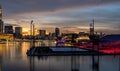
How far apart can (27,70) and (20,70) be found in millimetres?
649

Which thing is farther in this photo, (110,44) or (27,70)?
(110,44)

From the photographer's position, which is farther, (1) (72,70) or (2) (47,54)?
(2) (47,54)

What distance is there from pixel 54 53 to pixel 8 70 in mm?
27455

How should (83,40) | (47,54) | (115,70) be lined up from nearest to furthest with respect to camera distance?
(115,70) < (47,54) < (83,40)

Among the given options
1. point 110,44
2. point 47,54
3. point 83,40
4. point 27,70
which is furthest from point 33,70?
point 83,40

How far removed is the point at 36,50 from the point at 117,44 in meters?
28.1

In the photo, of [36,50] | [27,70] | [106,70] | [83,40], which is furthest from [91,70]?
[83,40]

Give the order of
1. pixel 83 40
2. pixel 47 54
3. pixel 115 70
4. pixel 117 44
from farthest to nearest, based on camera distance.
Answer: pixel 83 40 < pixel 117 44 < pixel 47 54 < pixel 115 70

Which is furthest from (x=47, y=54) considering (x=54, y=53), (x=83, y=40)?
(x=83, y=40)

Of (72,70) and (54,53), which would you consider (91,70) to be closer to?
(72,70)

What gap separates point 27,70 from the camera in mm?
28859

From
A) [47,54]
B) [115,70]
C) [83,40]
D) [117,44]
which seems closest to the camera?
[115,70]

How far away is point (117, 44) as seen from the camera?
80.6 metres

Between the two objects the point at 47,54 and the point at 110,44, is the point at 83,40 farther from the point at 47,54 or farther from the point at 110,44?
the point at 47,54
